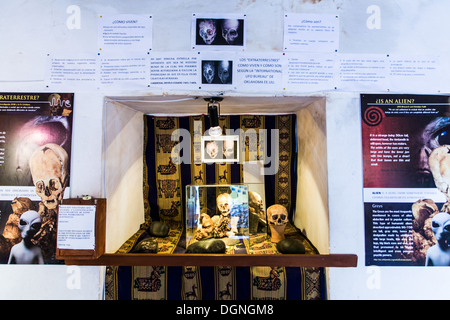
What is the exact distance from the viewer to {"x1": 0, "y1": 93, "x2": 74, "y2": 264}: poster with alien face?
149cm

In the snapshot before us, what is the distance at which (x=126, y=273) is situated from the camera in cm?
150

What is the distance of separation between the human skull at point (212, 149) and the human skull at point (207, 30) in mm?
841

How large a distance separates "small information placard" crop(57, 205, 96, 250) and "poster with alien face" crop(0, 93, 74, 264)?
0.43 feet

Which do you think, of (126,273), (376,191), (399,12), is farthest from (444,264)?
(126,273)

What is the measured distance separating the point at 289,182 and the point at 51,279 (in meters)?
1.88

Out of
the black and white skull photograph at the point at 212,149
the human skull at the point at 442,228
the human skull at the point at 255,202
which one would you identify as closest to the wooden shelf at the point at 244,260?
the human skull at the point at 442,228

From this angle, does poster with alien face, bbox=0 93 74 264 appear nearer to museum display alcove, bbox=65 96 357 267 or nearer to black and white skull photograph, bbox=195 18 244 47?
museum display alcove, bbox=65 96 357 267

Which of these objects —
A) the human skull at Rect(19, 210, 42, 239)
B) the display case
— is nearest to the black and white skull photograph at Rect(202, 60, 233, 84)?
the display case

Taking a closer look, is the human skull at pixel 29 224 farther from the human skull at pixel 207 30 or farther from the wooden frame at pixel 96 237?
the human skull at pixel 207 30

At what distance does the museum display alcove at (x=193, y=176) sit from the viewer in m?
1.37

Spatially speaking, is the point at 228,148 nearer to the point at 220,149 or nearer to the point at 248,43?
the point at 220,149

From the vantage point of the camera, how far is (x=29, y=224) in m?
1.49

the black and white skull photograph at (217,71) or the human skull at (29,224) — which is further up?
the black and white skull photograph at (217,71)
